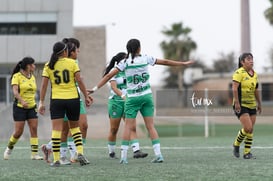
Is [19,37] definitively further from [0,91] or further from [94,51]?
[94,51]

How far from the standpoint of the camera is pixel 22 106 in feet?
38.4

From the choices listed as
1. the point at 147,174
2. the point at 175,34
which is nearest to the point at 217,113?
the point at 147,174

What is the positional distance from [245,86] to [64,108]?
3323mm

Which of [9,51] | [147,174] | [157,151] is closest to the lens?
[147,174]

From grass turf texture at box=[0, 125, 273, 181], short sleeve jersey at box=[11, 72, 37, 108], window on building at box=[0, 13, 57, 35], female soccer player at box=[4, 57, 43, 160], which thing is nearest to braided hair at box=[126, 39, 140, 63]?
grass turf texture at box=[0, 125, 273, 181]

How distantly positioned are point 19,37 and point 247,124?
32.5 meters

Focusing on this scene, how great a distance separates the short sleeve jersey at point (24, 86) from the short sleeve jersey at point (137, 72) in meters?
2.41

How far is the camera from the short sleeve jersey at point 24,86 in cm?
1168

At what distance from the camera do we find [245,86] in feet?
36.2

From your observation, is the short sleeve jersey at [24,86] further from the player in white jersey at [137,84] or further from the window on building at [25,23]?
the window on building at [25,23]

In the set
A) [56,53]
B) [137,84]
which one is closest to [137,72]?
[137,84]

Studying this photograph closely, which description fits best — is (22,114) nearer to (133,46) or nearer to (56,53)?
(56,53)

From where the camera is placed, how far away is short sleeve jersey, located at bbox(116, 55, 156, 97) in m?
10.0

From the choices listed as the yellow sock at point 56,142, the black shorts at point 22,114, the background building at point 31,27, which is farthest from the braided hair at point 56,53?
Answer: the background building at point 31,27
